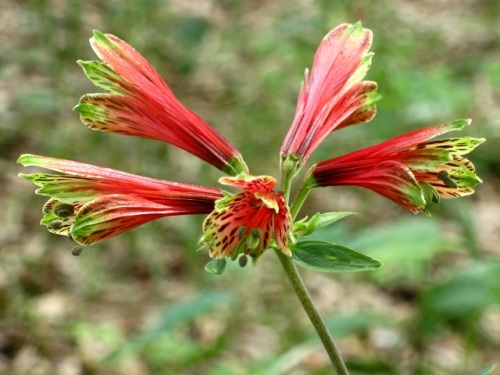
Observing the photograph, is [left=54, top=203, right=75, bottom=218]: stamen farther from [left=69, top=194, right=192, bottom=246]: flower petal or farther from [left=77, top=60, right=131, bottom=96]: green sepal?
[left=77, top=60, right=131, bottom=96]: green sepal

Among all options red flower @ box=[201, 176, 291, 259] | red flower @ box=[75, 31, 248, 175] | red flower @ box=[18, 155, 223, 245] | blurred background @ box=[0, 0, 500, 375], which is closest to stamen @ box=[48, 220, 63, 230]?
red flower @ box=[18, 155, 223, 245]

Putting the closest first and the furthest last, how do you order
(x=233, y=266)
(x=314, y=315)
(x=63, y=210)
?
(x=314, y=315)
(x=63, y=210)
(x=233, y=266)

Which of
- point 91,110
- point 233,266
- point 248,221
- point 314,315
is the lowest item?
point 233,266

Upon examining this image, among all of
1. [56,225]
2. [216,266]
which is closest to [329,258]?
[216,266]

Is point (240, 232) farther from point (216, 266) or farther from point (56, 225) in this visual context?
point (56, 225)

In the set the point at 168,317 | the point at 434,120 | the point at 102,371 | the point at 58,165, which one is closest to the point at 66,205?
the point at 58,165

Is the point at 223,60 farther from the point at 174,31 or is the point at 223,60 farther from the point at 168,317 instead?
the point at 168,317
